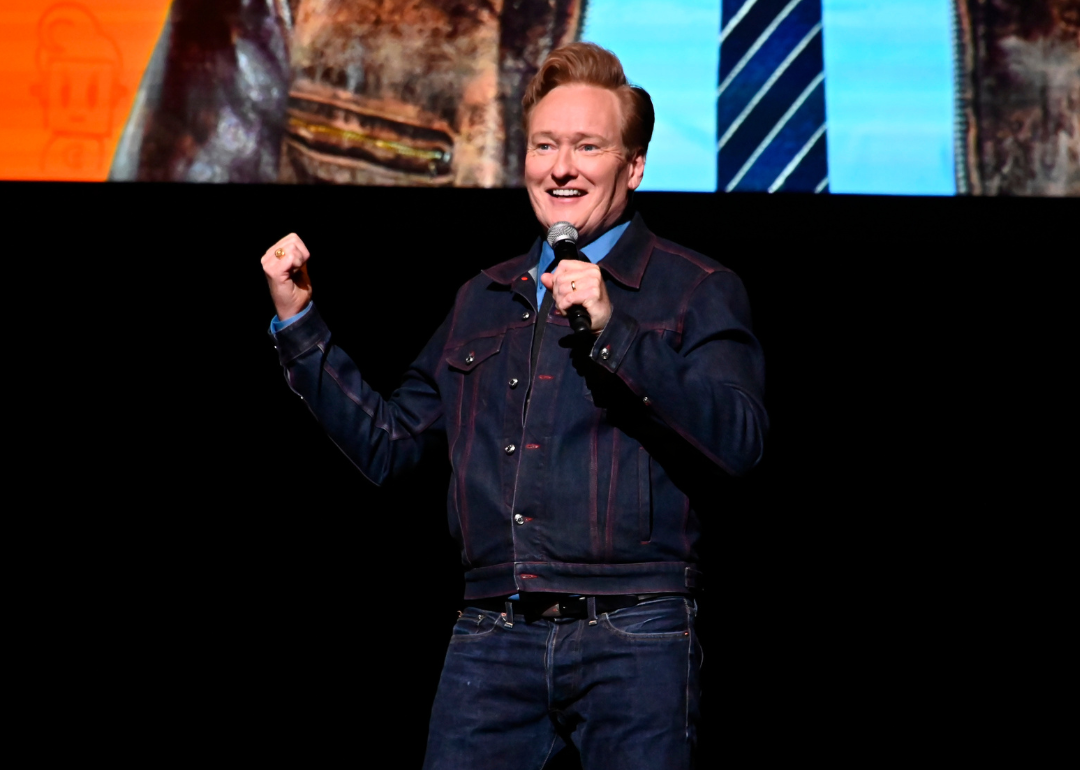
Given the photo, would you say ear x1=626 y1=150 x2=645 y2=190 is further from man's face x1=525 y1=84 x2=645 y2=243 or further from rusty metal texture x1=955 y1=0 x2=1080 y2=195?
rusty metal texture x1=955 y1=0 x2=1080 y2=195

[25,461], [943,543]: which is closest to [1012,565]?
[943,543]

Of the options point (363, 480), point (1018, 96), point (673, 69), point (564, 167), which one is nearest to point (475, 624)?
point (564, 167)

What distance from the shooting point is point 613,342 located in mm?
1440

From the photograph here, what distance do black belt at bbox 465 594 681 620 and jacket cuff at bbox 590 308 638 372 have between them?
29cm

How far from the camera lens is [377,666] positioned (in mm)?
2816

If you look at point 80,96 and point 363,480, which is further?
point 363,480

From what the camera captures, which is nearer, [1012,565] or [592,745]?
[592,745]

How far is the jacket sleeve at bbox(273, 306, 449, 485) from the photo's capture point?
170cm

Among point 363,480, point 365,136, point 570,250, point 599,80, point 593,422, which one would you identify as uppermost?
point 365,136

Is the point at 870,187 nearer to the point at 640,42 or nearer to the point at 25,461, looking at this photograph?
the point at 640,42

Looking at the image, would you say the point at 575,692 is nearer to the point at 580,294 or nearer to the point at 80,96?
the point at 580,294

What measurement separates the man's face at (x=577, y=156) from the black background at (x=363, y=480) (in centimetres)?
92

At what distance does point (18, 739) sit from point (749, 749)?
1.72 meters

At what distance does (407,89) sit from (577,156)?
3.54ft
